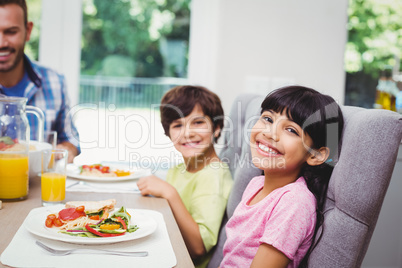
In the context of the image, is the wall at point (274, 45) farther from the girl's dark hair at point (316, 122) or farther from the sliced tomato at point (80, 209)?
the sliced tomato at point (80, 209)

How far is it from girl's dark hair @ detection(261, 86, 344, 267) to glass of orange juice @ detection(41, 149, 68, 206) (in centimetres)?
61

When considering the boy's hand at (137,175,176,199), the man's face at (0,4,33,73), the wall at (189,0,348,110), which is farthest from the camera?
the wall at (189,0,348,110)

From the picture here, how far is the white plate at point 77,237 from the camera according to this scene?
0.90 m

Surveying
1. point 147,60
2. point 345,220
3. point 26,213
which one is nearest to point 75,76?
point 147,60

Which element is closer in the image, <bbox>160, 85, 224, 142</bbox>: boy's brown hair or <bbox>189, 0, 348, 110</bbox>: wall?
<bbox>160, 85, 224, 142</bbox>: boy's brown hair

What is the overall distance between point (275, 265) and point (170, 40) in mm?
2128

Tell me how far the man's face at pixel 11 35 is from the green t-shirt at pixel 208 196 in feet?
3.29

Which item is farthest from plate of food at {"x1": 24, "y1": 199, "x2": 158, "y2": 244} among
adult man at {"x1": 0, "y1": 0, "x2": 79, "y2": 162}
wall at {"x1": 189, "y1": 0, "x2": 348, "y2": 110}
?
wall at {"x1": 189, "y1": 0, "x2": 348, "y2": 110}

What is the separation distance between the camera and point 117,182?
1.59 meters

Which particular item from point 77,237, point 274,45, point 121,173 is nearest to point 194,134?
point 121,173

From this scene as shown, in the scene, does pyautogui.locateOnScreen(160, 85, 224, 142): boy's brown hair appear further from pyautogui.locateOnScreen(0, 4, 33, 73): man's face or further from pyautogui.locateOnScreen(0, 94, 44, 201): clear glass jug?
pyautogui.locateOnScreen(0, 4, 33, 73): man's face

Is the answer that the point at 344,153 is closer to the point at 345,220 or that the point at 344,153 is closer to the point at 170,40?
the point at 345,220

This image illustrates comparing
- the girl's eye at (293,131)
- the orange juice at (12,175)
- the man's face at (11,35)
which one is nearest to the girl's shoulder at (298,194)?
the girl's eye at (293,131)

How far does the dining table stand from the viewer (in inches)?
36.3
